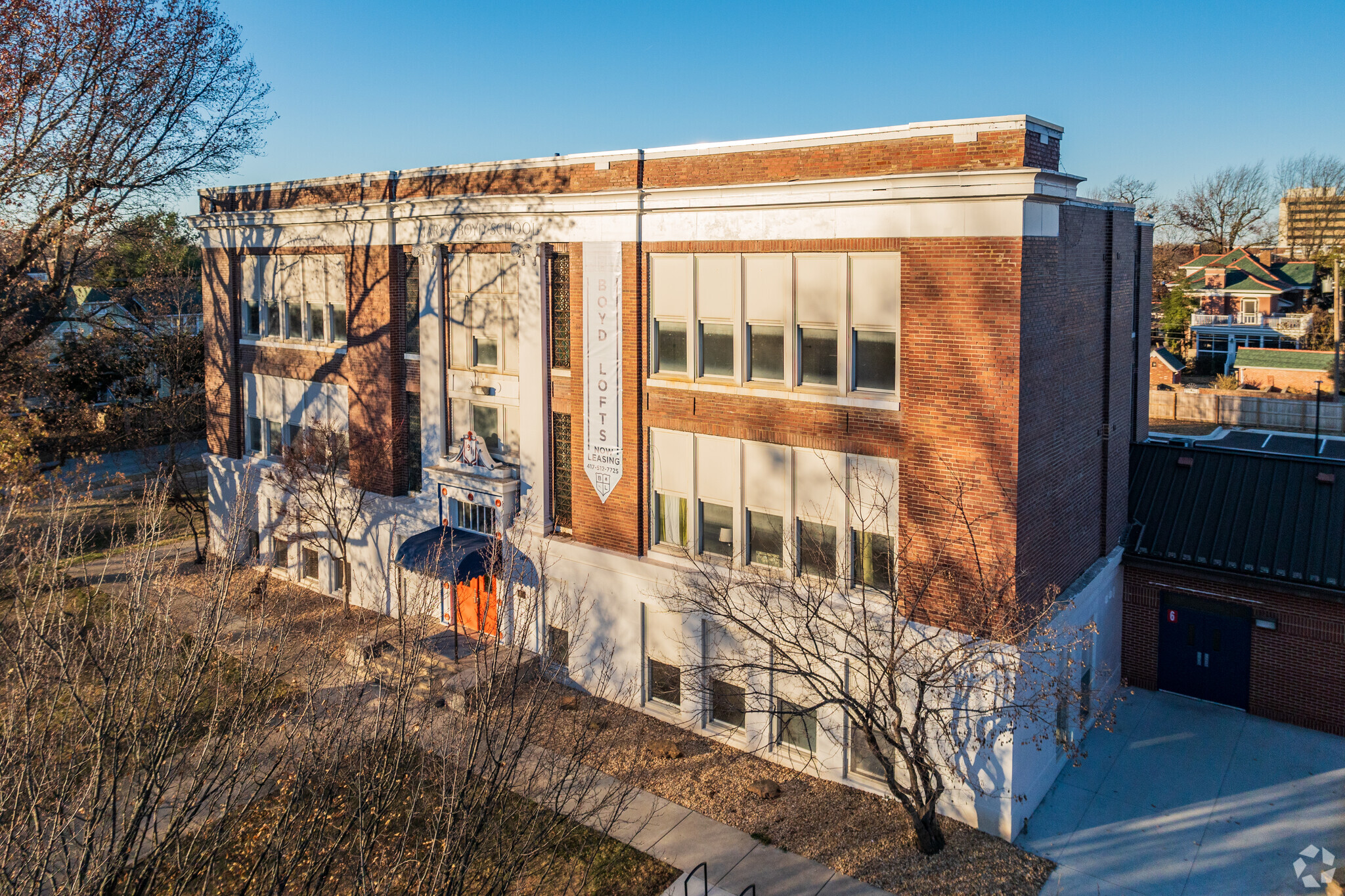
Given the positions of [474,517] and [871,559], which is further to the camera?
[474,517]

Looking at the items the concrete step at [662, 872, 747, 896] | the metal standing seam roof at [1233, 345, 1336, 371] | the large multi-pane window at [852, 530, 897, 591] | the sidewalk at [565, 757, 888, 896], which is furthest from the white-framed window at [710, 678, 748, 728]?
the metal standing seam roof at [1233, 345, 1336, 371]

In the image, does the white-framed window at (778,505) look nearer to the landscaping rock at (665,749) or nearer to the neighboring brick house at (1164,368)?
the landscaping rock at (665,749)

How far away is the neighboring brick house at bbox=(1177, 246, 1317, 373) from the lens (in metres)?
65.1

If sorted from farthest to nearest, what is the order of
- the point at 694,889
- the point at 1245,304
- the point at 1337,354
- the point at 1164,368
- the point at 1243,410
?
1. the point at 1245,304
2. the point at 1164,368
3. the point at 1337,354
4. the point at 1243,410
5. the point at 694,889

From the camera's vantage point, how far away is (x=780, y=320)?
1664 cm

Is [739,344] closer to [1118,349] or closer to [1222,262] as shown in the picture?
[1118,349]

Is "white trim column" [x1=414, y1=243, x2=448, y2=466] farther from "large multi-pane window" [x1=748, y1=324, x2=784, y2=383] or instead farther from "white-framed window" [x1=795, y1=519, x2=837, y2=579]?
"white-framed window" [x1=795, y1=519, x2=837, y2=579]

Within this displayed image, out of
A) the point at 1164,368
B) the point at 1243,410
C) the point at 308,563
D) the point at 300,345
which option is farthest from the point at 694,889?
the point at 1164,368

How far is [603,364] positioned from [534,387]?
2.12m

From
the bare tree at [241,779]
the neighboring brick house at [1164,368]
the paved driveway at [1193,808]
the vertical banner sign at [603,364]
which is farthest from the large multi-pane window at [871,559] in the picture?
the neighboring brick house at [1164,368]

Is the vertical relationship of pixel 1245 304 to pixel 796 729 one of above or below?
above

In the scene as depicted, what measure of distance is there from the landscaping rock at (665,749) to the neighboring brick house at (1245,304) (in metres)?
59.6

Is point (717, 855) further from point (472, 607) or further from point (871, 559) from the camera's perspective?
point (472, 607)

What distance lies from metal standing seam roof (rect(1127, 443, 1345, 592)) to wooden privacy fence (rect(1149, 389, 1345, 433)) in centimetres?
2637
